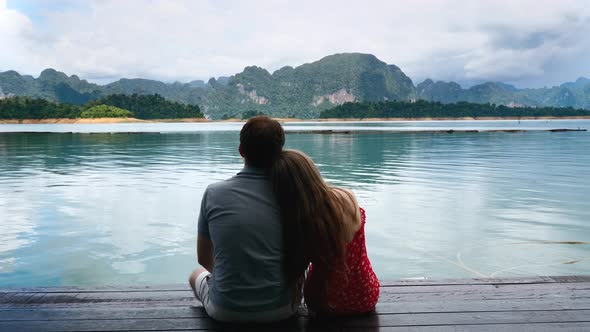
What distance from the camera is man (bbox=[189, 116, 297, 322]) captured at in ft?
7.42

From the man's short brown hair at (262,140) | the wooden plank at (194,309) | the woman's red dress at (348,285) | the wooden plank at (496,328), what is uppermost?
the man's short brown hair at (262,140)

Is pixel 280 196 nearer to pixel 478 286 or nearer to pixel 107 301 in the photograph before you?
pixel 107 301

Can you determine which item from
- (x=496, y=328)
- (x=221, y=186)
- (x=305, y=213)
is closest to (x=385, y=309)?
(x=496, y=328)

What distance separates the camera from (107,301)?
3.00 m

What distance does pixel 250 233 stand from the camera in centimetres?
230

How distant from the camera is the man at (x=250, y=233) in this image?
2.26m

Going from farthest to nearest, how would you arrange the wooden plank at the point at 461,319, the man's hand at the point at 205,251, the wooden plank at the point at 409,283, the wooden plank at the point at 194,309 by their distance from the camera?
the wooden plank at the point at 409,283, the wooden plank at the point at 194,309, the wooden plank at the point at 461,319, the man's hand at the point at 205,251

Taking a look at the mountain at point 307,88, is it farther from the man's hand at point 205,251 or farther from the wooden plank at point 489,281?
the man's hand at point 205,251

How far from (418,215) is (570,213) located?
10.1 ft

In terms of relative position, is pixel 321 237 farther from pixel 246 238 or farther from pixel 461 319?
pixel 461 319

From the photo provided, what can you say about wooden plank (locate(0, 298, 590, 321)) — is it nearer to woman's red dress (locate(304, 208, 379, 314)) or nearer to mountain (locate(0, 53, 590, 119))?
woman's red dress (locate(304, 208, 379, 314))

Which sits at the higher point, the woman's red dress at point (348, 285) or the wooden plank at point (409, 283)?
the woman's red dress at point (348, 285)

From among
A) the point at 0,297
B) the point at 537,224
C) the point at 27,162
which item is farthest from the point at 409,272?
the point at 27,162

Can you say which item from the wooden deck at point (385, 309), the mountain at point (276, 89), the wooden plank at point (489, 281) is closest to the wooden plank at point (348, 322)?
the wooden deck at point (385, 309)
